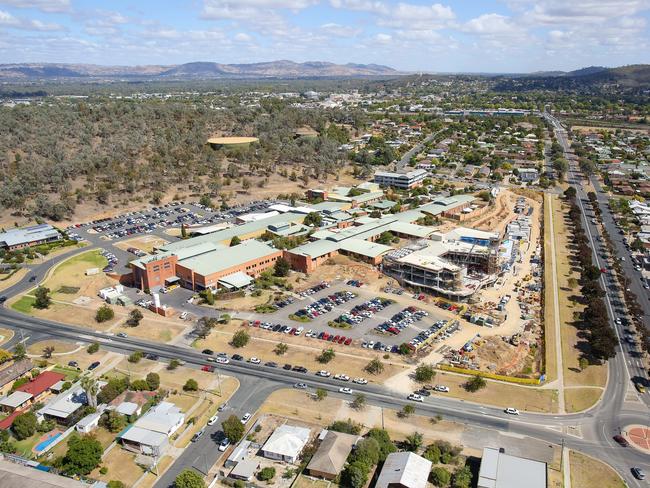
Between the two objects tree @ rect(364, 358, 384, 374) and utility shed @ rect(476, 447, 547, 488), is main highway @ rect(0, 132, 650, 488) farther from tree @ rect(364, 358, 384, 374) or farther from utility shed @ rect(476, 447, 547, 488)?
utility shed @ rect(476, 447, 547, 488)

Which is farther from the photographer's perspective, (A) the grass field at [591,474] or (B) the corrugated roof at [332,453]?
(B) the corrugated roof at [332,453]

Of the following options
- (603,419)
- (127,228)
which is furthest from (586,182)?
(127,228)

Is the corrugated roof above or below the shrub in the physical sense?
above

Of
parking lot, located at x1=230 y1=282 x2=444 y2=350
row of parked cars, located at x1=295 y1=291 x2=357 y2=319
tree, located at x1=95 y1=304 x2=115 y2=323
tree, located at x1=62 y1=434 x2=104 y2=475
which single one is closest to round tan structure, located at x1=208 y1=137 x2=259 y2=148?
parking lot, located at x1=230 y1=282 x2=444 y2=350

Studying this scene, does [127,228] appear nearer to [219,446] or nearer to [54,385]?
[54,385]

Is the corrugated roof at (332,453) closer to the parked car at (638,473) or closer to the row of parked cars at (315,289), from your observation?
the parked car at (638,473)

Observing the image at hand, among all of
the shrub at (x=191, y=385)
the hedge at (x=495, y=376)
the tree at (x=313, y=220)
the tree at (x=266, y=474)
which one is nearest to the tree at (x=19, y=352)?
the shrub at (x=191, y=385)

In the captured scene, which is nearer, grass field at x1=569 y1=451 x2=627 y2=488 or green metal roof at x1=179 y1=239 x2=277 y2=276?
grass field at x1=569 y1=451 x2=627 y2=488
